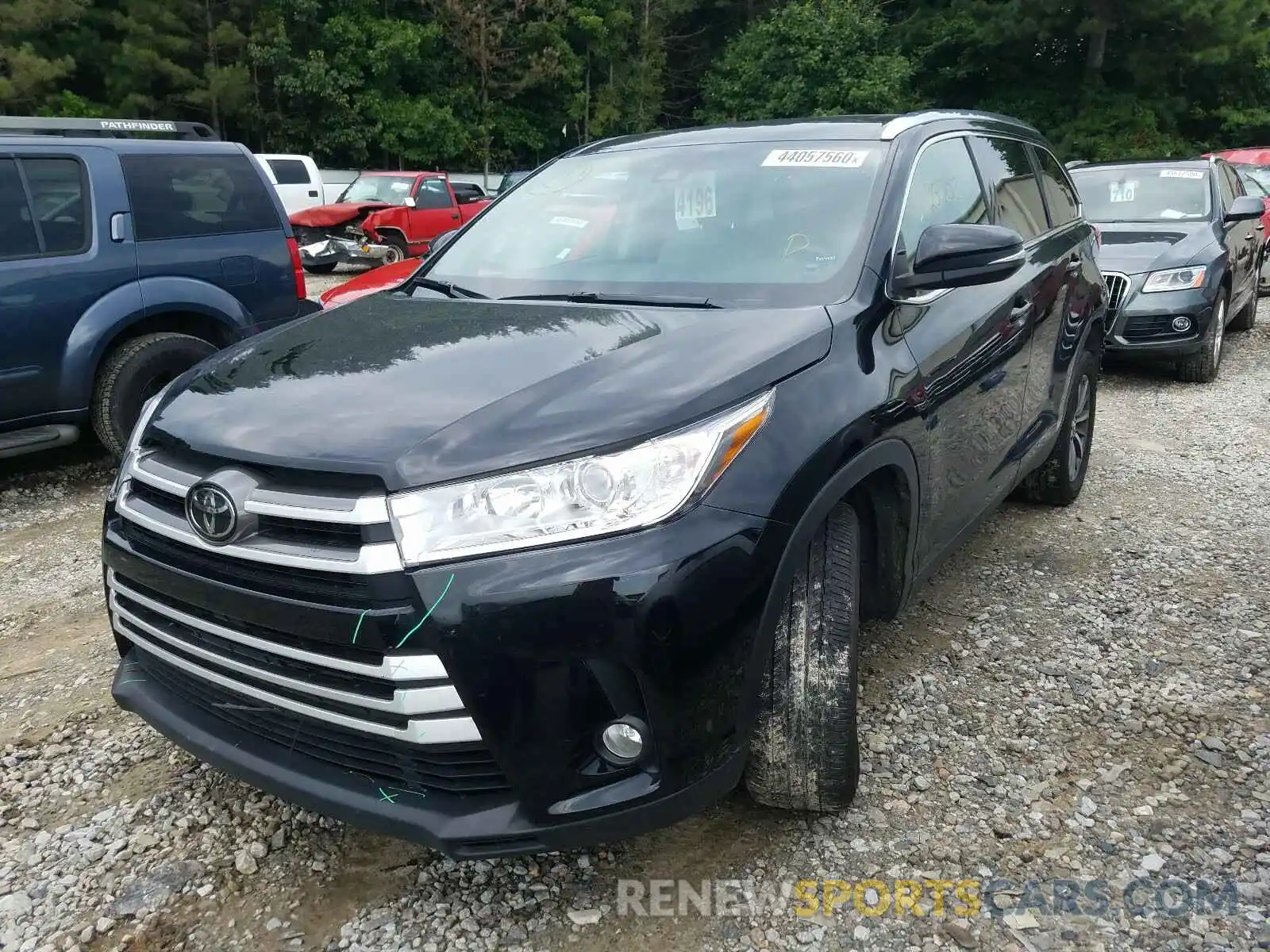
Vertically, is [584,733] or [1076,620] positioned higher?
[584,733]

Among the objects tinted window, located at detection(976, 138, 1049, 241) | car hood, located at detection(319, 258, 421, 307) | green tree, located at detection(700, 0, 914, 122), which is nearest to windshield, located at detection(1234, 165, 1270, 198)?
tinted window, located at detection(976, 138, 1049, 241)

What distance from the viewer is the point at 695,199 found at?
3.12m

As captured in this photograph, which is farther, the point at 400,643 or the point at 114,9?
the point at 114,9

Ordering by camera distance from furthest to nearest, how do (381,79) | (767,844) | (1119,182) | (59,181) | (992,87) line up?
1. (992,87)
2. (381,79)
3. (1119,182)
4. (59,181)
5. (767,844)

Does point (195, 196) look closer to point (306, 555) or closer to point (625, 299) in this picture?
point (625, 299)

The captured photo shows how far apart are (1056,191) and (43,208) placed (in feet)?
16.7

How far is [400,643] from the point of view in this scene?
1842 millimetres

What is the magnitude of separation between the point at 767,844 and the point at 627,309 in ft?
4.60

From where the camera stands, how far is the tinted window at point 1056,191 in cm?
441

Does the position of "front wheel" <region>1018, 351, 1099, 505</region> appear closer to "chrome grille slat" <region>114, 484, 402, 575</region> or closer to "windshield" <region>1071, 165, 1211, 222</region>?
"chrome grille slat" <region>114, 484, 402, 575</region>

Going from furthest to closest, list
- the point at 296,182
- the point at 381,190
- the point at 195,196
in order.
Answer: the point at 296,182, the point at 381,190, the point at 195,196

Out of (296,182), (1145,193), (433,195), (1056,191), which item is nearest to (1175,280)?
(1145,193)

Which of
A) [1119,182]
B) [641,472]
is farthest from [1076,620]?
[1119,182]

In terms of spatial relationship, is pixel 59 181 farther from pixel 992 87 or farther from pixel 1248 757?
pixel 992 87
